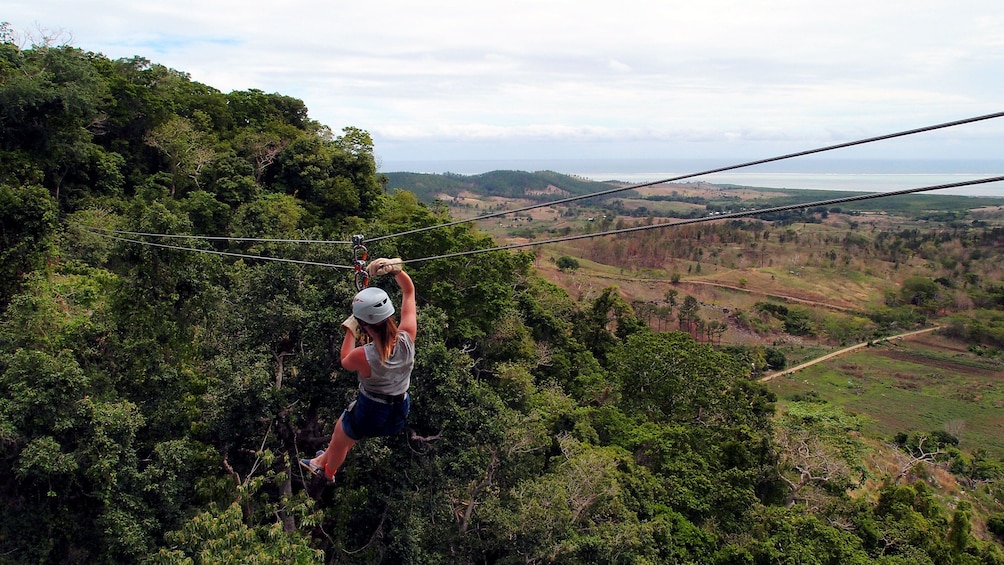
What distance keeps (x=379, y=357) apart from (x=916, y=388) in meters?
53.0

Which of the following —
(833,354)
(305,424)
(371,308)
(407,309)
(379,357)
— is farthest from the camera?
(833,354)

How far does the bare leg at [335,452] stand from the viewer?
3.92 m

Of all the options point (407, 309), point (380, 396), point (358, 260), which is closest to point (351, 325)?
point (407, 309)

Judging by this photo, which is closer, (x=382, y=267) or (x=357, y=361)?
(x=357, y=361)

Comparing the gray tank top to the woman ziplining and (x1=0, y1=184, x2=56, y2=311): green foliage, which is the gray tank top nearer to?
the woman ziplining

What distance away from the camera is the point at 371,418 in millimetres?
3660

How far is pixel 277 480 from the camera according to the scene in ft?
31.2

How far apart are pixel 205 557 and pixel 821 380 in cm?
4555

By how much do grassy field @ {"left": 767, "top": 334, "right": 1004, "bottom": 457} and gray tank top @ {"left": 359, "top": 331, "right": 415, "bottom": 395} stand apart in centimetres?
3699

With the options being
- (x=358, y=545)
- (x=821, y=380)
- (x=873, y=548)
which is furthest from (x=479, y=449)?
(x=821, y=380)

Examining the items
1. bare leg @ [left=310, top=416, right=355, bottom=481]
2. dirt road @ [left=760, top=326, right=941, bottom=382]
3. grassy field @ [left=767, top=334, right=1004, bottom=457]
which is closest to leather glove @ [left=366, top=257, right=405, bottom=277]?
bare leg @ [left=310, top=416, right=355, bottom=481]

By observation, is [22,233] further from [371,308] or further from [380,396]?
[371,308]

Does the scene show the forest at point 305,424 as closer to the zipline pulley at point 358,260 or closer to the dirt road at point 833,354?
the zipline pulley at point 358,260

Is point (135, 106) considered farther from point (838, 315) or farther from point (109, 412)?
point (838, 315)
